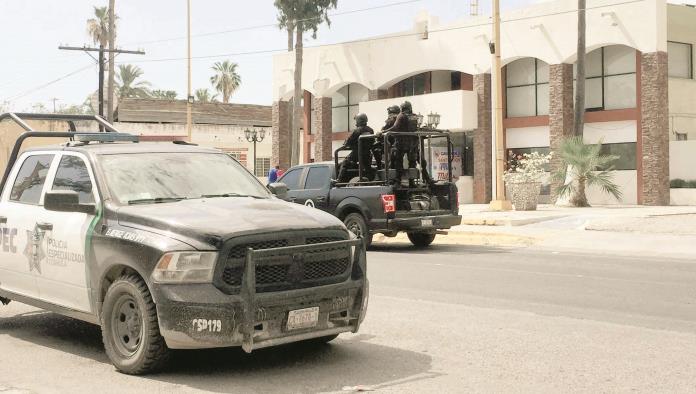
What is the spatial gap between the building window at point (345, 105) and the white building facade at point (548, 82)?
0.31 ft

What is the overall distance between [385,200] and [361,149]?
118 cm

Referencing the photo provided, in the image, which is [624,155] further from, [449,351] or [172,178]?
[172,178]

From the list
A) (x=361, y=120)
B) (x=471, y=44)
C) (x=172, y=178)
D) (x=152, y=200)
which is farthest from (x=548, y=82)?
(x=152, y=200)

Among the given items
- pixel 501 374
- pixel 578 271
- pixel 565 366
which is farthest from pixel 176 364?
pixel 578 271

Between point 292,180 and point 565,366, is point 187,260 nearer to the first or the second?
point 565,366

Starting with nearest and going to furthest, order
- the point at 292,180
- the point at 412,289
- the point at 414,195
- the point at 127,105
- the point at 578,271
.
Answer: the point at 412,289 → the point at 578,271 → the point at 414,195 → the point at 292,180 → the point at 127,105

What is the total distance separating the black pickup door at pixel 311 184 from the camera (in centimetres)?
1811

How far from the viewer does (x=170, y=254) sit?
6.28 m

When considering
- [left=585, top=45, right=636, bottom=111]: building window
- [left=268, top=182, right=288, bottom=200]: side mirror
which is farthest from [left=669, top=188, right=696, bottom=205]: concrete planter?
[left=268, top=182, right=288, bottom=200]: side mirror

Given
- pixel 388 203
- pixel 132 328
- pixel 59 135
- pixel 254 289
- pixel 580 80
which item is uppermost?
pixel 580 80

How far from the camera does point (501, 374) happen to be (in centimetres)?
655

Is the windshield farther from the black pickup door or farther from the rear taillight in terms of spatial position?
the black pickup door

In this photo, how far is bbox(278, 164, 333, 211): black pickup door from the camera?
713 inches

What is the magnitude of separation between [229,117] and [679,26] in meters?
40.2
